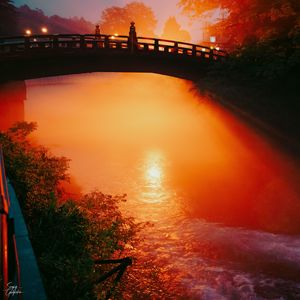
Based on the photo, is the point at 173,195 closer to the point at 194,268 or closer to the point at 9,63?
the point at 194,268

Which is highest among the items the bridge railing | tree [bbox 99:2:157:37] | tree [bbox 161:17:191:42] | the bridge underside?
tree [bbox 99:2:157:37]

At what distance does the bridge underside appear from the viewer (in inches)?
908

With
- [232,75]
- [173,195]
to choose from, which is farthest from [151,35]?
[173,195]

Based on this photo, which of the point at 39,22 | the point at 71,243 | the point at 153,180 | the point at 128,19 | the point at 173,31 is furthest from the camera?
the point at 128,19

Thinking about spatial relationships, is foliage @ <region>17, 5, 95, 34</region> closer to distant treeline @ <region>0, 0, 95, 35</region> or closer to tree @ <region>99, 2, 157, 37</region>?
distant treeline @ <region>0, 0, 95, 35</region>

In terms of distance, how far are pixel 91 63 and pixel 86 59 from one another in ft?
1.71

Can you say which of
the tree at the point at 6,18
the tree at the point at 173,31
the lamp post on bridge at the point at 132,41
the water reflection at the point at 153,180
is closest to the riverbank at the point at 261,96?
the lamp post on bridge at the point at 132,41

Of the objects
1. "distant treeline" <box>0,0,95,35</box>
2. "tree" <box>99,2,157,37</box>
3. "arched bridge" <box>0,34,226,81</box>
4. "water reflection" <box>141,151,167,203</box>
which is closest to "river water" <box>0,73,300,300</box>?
"water reflection" <box>141,151,167,203</box>

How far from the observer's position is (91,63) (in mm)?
25922

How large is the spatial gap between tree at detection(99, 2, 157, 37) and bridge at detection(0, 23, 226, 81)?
303 feet

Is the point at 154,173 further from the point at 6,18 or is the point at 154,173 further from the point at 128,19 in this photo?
the point at 128,19

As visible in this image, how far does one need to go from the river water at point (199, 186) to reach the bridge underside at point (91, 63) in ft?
11.3

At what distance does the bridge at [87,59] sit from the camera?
22891mm

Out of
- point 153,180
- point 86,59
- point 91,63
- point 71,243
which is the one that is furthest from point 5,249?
point 91,63
